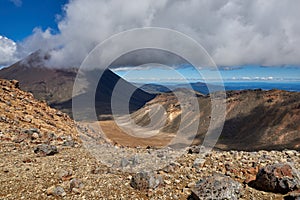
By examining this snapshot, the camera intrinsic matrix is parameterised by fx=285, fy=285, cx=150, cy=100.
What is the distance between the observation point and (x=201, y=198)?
986 centimetres

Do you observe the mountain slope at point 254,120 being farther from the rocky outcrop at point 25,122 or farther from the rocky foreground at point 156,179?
the rocky foreground at point 156,179

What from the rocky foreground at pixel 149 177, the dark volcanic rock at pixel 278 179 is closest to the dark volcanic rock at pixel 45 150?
the rocky foreground at pixel 149 177

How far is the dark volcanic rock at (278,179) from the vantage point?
1039 cm

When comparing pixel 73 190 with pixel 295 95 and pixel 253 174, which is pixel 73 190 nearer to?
pixel 253 174

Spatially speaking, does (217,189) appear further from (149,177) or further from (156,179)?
(149,177)

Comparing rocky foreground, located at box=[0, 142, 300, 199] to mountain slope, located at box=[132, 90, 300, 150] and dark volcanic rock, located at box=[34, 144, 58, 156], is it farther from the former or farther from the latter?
mountain slope, located at box=[132, 90, 300, 150]

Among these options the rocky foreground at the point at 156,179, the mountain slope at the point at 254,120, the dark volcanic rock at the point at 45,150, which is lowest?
the mountain slope at the point at 254,120

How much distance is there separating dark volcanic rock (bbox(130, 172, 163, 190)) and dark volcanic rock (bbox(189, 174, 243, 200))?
152cm

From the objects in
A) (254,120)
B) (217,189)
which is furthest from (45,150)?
(254,120)

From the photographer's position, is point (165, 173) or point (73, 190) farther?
point (165, 173)

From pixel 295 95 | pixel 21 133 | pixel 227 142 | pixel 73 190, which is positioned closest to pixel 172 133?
pixel 227 142

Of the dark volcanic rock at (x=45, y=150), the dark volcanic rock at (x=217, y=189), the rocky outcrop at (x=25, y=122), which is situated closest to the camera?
the dark volcanic rock at (x=217, y=189)

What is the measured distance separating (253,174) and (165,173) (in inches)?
147

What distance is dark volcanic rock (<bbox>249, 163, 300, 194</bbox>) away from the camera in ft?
34.1
